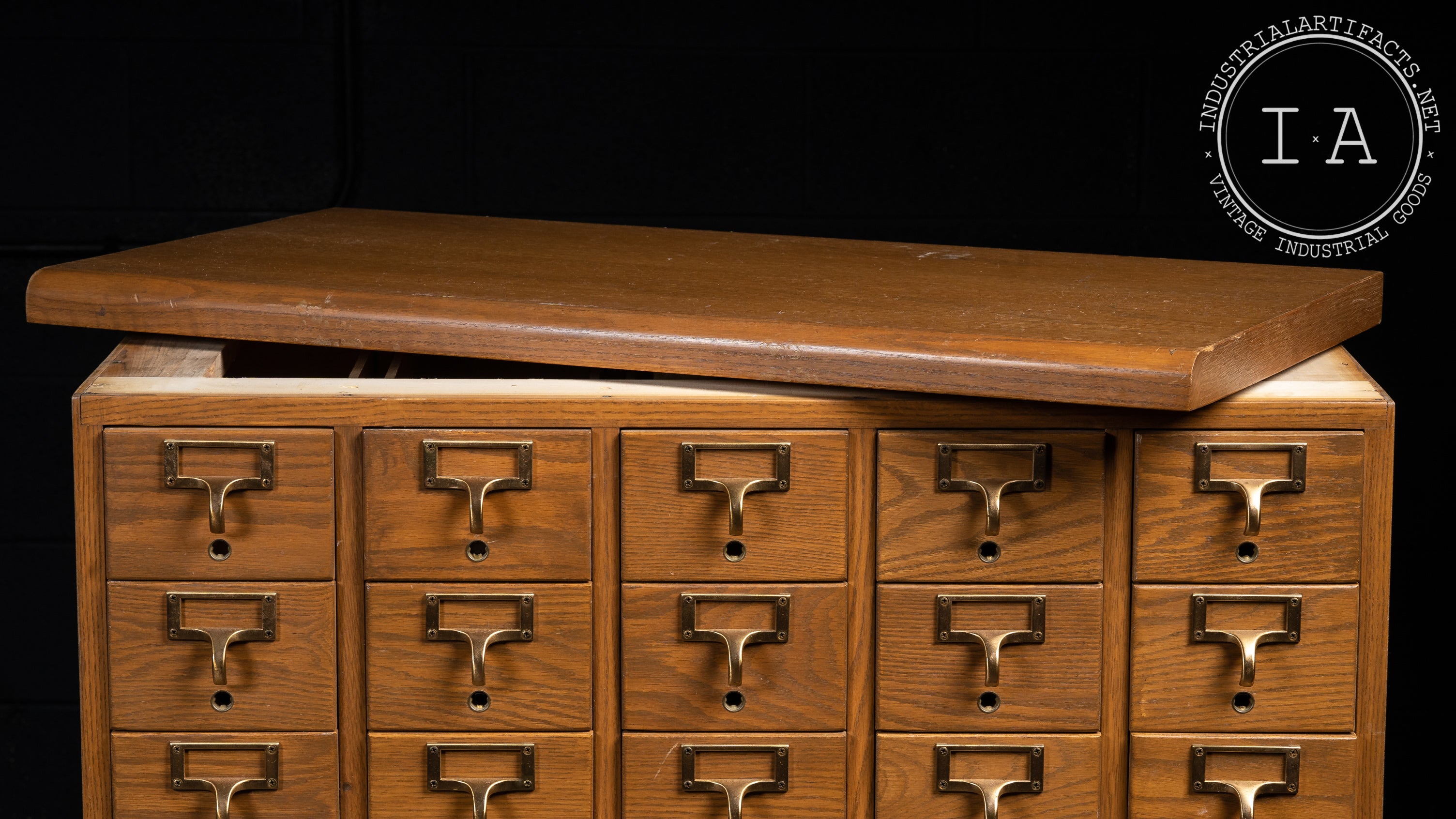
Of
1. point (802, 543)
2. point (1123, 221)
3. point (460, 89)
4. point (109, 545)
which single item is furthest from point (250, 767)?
point (1123, 221)

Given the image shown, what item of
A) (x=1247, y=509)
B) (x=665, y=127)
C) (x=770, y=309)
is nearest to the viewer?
(x=1247, y=509)

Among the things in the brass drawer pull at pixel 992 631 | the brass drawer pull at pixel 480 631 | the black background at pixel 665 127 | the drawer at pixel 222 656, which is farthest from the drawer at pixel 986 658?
the black background at pixel 665 127

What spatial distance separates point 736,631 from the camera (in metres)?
1.66

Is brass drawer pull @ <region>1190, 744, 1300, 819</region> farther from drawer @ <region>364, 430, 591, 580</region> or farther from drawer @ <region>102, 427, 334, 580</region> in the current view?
drawer @ <region>102, 427, 334, 580</region>

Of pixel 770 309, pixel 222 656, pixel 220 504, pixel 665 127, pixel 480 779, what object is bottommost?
pixel 480 779

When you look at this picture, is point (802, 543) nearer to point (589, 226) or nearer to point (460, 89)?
point (589, 226)

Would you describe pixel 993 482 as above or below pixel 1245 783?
above

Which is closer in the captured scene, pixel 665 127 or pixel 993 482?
pixel 993 482

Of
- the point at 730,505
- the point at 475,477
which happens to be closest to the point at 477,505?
the point at 475,477

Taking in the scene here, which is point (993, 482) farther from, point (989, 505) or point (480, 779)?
point (480, 779)

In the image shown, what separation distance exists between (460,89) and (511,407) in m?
1.39

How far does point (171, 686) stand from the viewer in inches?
66.1

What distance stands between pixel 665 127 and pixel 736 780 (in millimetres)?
1454

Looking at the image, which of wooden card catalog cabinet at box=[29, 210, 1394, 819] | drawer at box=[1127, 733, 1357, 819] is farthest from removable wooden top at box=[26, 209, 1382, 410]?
drawer at box=[1127, 733, 1357, 819]
